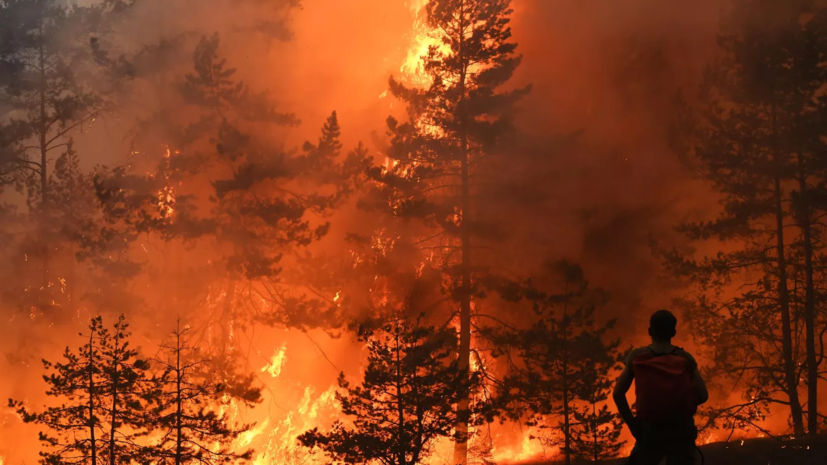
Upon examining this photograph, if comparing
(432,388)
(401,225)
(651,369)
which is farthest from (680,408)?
(401,225)

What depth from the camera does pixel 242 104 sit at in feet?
70.1

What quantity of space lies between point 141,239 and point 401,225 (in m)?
13.1

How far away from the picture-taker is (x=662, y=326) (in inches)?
184

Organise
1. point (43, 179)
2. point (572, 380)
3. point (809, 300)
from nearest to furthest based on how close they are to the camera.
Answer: point (572, 380) → point (809, 300) → point (43, 179)

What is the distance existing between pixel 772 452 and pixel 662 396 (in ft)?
32.3

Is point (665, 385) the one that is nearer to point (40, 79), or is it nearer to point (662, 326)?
point (662, 326)

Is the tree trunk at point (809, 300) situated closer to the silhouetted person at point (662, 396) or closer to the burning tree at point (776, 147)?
the burning tree at point (776, 147)

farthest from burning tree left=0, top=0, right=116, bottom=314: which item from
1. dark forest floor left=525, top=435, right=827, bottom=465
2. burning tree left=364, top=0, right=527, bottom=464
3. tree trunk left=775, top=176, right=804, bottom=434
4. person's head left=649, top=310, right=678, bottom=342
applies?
person's head left=649, top=310, right=678, bottom=342

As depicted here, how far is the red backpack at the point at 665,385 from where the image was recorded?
4570mm

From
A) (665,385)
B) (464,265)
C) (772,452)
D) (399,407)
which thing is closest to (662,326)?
(665,385)

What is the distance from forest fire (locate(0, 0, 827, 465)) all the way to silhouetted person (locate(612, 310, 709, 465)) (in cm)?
828

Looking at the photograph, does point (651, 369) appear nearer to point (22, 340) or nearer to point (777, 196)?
point (777, 196)

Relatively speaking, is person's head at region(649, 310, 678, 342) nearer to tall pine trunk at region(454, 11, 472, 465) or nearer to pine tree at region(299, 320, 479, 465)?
pine tree at region(299, 320, 479, 465)

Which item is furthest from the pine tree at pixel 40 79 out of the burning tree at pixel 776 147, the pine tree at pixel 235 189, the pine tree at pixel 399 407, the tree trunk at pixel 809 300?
the tree trunk at pixel 809 300
